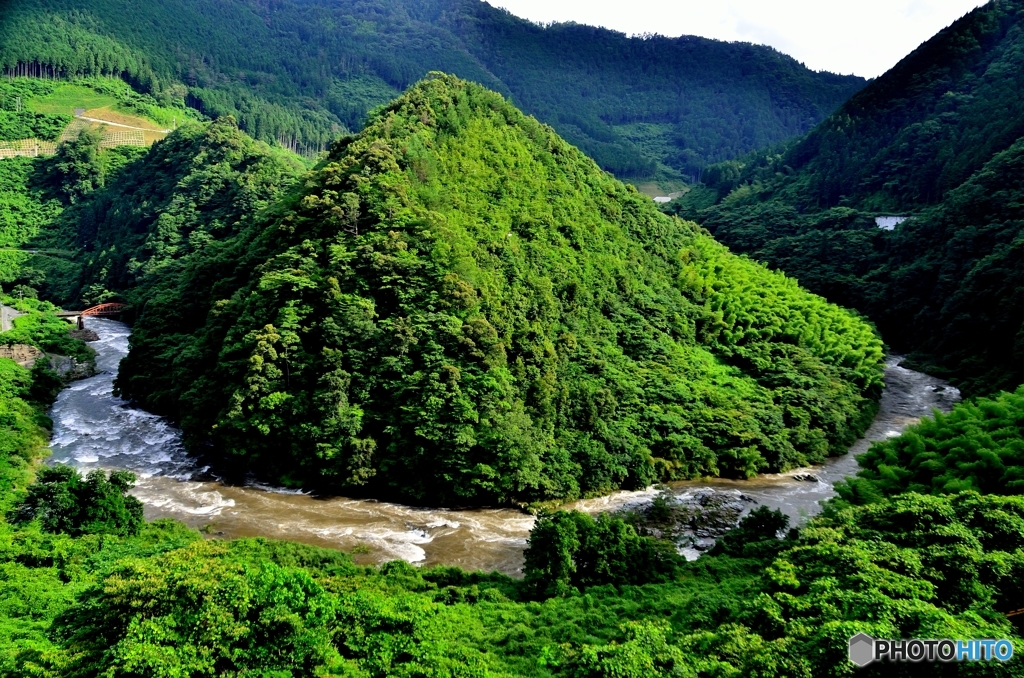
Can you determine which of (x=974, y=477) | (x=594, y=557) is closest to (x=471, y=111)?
(x=594, y=557)

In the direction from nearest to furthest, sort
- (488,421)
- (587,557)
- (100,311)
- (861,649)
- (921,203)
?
(861,649) → (587,557) → (488,421) → (100,311) → (921,203)

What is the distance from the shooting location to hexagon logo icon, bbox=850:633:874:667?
1435cm

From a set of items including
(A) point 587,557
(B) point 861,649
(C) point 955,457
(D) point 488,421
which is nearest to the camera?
(B) point 861,649

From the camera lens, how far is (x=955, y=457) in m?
26.9

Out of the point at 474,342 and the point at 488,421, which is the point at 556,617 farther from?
the point at 474,342

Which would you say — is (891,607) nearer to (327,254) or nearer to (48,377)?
(327,254)

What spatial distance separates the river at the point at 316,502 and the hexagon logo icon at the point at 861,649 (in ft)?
60.6

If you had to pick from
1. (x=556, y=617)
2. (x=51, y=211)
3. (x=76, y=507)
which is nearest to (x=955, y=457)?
(x=556, y=617)

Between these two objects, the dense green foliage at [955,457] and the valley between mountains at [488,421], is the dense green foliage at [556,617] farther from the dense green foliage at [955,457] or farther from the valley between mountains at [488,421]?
the dense green foliage at [955,457]

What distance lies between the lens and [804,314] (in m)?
59.9

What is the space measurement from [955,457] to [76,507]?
3681cm

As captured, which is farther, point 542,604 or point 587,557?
point 587,557

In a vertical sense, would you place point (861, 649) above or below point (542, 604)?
above

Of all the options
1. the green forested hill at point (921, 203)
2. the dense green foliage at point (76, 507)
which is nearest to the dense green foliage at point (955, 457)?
the green forested hill at point (921, 203)
